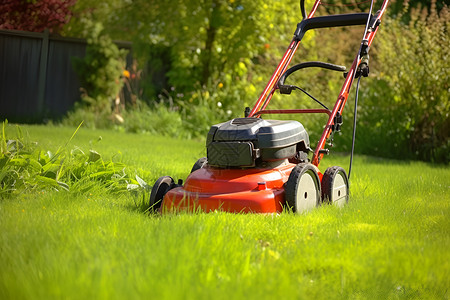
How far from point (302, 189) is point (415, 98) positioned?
443 cm

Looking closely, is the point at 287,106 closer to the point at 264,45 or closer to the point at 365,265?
the point at 264,45

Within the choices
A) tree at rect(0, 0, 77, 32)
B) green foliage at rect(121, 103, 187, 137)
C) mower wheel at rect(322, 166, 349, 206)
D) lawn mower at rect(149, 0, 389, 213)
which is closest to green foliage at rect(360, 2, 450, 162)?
green foliage at rect(121, 103, 187, 137)

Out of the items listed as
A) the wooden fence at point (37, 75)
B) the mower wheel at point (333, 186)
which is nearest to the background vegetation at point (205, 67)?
the wooden fence at point (37, 75)

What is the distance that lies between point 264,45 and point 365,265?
8261 mm

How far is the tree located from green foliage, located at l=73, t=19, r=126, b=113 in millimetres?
1986

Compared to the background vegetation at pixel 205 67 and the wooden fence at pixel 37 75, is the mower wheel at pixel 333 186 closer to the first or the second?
the background vegetation at pixel 205 67

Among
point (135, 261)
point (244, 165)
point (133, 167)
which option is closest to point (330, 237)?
point (244, 165)

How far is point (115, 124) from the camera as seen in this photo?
10.1 metres

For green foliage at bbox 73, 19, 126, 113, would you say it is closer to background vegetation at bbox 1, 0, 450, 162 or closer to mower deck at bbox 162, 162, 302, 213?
background vegetation at bbox 1, 0, 450, 162

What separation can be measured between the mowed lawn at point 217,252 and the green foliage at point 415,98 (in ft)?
11.8

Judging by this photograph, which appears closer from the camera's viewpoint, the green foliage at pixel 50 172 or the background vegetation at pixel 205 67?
the green foliage at pixel 50 172

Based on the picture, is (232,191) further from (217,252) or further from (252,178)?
(217,252)

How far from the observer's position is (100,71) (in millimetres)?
10508

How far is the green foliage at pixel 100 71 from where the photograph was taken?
1054 cm
